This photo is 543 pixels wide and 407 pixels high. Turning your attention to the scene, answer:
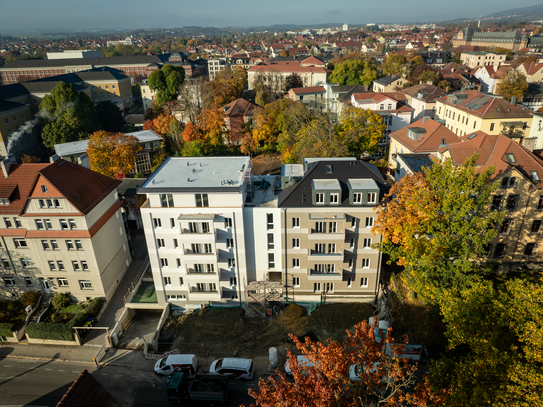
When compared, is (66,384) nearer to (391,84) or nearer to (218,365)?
(218,365)

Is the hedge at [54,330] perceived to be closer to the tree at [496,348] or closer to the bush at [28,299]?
the bush at [28,299]

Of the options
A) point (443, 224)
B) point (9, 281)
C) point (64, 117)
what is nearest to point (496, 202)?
point (443, 224)

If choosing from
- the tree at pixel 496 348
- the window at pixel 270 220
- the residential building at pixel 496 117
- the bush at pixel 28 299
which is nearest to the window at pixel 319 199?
the window at pixel 270 220

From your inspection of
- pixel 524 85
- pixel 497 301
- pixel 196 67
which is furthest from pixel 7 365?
pixel 196 67

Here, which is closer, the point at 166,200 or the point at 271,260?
the point at 166,200

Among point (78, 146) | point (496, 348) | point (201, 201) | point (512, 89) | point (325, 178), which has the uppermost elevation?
point (325, 178)

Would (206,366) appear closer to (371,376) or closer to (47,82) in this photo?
(371,376)

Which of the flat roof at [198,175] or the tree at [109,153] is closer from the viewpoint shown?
the flat roof at [198,175]
